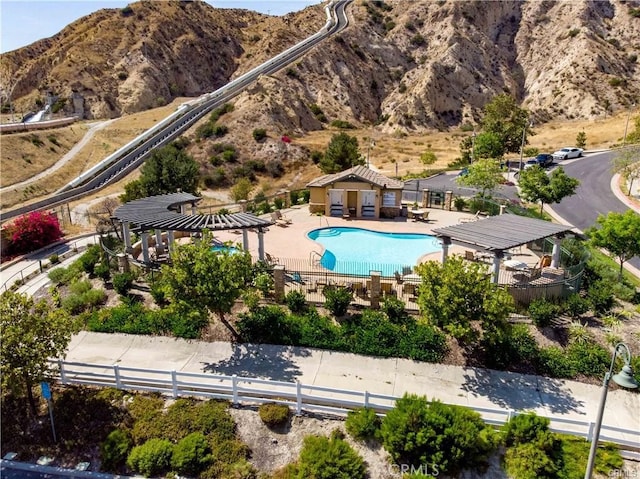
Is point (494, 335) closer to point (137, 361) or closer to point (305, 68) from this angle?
point (137, 361)

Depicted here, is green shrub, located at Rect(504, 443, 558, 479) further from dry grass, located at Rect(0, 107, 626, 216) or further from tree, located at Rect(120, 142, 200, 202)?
dry grass, located at Rect(0, 107, 626, 216)

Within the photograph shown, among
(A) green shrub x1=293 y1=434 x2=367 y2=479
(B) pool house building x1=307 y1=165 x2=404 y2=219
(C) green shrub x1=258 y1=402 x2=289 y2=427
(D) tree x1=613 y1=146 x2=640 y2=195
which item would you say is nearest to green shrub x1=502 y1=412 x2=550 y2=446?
(A) green shrub x1=293 y1=434 x2=367 y2=479

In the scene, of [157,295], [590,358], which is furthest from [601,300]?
[157,295]

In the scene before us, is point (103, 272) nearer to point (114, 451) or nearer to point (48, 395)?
point (48, 395)

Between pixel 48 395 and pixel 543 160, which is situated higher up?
pixel 543 160

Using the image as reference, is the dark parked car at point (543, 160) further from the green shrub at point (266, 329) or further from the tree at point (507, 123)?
the green shrub at point (266, 329)

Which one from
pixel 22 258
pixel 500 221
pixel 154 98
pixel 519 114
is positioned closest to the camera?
pixel 500 221

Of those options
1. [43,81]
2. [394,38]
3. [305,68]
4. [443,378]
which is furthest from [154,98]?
[443,378]
